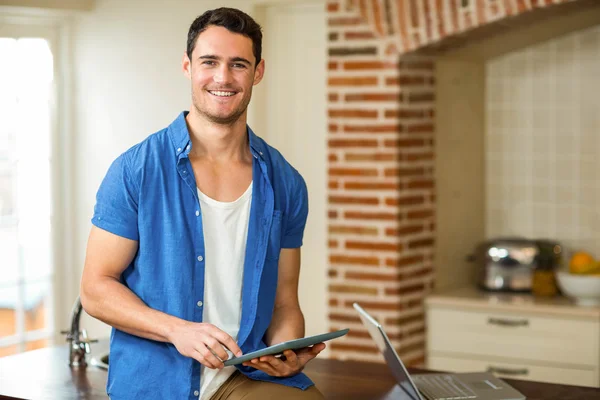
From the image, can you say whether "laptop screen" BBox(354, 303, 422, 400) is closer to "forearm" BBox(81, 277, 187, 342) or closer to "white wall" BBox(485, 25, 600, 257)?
"forearm" BBox(81, 277, 187, 342)

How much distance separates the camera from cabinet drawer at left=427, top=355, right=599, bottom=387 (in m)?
4.32

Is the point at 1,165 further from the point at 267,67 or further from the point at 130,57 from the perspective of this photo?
the point at 267,67

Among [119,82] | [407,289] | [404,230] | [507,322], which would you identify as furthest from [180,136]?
[119,82]

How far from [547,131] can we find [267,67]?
1.51 m

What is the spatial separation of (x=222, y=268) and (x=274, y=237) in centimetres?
17

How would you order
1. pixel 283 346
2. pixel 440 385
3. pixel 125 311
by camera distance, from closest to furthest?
pixel 283 346, pixel 125 311, pixel 440 385

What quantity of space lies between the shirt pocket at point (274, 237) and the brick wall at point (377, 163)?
2.00 m

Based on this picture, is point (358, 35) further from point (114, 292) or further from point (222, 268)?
point (114, 292)

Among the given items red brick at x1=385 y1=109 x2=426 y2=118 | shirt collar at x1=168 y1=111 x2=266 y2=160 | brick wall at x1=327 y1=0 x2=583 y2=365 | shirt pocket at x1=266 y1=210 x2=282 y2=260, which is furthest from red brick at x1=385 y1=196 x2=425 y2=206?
shirt collar at x1=168 y1=111 x2=266 y2=160

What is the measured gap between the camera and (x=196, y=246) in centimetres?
233

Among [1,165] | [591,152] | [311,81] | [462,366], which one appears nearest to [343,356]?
[462,366]

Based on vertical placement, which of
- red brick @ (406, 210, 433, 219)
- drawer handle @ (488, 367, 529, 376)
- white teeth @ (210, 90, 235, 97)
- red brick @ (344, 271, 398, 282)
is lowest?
drawer handle @ (488, 367, 529, 376)

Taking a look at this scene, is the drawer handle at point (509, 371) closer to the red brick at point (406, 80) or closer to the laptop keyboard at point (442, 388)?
the red brick at point (406, 80)

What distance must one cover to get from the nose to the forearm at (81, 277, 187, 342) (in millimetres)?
548
